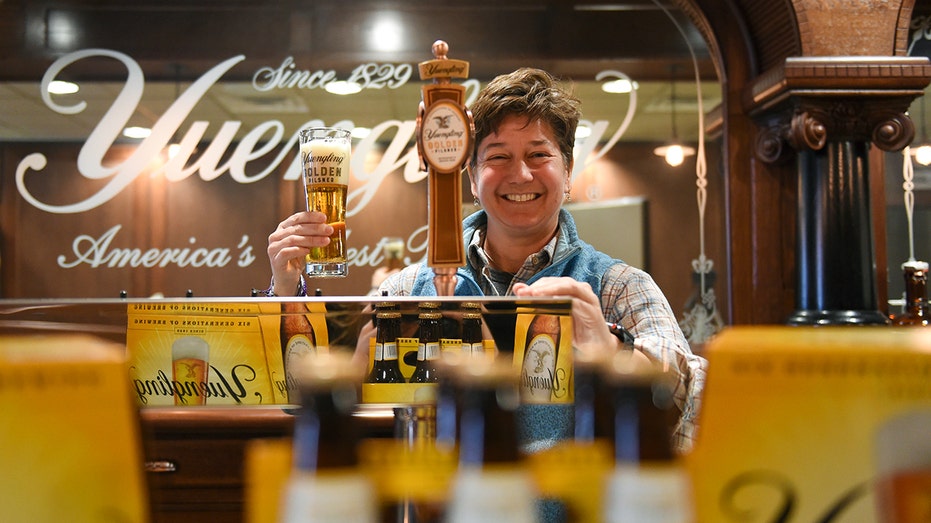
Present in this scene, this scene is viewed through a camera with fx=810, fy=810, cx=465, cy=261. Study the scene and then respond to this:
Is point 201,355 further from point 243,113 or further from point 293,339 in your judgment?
point 243,113

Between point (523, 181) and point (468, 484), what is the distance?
103 cm

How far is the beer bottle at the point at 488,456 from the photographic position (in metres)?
0.51

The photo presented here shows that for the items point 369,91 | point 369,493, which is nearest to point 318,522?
point 369,493

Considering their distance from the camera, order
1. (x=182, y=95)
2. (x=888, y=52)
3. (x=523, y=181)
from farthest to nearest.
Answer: (x=182, y=95), (x=888, y=52), (x=523, y=181)

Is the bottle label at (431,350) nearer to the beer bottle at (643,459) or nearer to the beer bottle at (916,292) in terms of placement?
the beer bottle at (643,459)

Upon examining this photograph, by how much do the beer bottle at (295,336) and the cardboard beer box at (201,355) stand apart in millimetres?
11

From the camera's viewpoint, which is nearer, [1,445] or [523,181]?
[1,445]

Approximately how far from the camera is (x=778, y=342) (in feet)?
2.01

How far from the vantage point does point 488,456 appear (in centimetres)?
52

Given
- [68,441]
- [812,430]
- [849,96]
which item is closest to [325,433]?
[68,441]

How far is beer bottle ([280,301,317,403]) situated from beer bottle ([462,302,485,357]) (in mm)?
171

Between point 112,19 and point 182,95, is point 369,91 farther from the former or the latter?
point 112,19

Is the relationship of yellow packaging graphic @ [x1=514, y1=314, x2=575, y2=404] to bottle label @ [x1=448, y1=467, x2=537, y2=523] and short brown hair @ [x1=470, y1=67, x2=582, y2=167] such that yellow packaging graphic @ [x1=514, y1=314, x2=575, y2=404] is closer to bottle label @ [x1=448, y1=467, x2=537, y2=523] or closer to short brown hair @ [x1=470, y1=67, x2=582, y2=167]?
bottle label @ [x1=448, y1=467, x2=537, y2=523]

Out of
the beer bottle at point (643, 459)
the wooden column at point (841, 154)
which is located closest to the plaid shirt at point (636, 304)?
the beer bottle at point (643, 459)
